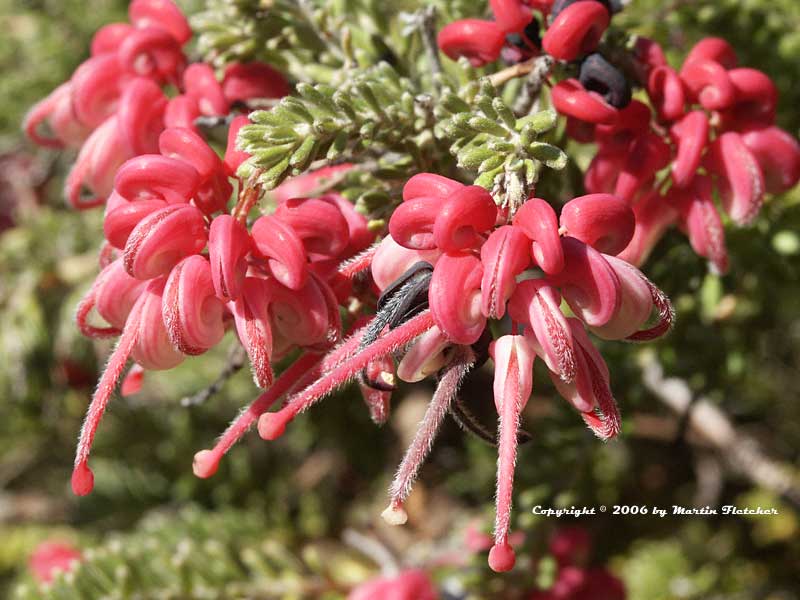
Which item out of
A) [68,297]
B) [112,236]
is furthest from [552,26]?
[68,297]

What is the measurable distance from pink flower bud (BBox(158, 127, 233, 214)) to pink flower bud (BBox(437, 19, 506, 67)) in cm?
31

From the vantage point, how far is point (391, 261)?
0.84 m

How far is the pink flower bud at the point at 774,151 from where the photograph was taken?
1.04 meters

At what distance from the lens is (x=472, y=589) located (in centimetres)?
154

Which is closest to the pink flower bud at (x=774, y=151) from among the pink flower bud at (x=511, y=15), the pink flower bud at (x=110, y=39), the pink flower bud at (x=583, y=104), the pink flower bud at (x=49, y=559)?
the pink flower bud at (x=583, y=104)

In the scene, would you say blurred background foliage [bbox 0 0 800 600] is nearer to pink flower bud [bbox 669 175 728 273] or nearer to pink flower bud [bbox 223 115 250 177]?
pink flower bud [bbox 669 175 728 273]

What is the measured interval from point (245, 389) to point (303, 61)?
1.06m

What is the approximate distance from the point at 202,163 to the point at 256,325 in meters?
0.18

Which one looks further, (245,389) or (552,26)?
(245,389)

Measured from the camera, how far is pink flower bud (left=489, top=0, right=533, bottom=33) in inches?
37.7

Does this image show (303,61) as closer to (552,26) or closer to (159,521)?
(552,26)

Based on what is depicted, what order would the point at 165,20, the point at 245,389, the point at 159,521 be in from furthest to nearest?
the point at 245,389
the point at 159,521
the point at 165,20

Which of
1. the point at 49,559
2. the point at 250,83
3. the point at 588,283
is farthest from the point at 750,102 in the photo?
the point at 49,559

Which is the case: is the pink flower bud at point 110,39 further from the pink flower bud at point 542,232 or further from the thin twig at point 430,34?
the pink flower bud at point 542,232
